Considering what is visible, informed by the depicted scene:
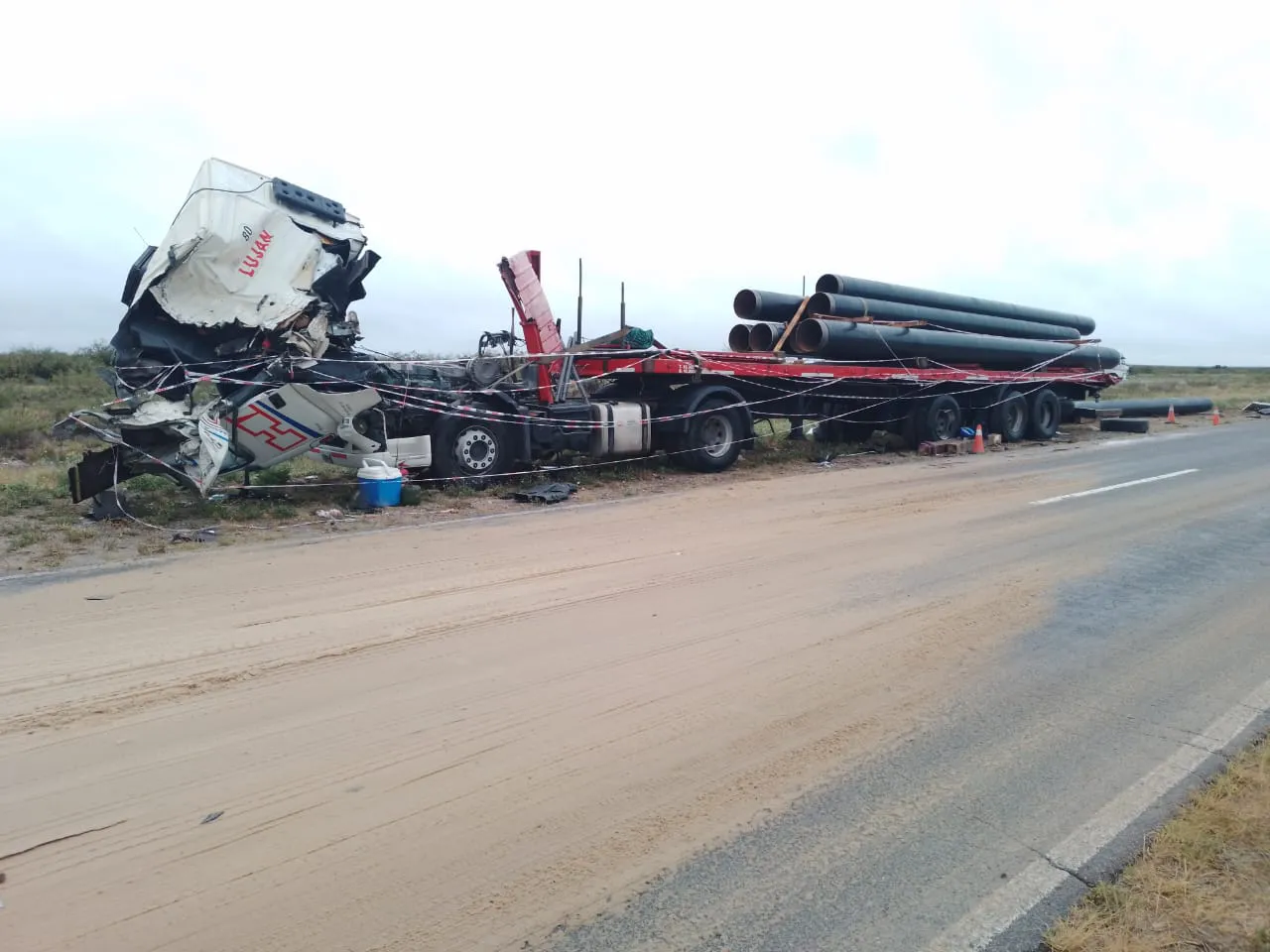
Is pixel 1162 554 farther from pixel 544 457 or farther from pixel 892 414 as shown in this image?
pixel 892 414

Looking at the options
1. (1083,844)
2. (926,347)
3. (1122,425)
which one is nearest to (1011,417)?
(926,347)

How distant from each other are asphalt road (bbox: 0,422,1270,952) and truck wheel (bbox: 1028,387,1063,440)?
1414cm

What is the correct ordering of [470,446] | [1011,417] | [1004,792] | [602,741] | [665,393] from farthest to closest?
[1011,417]
[665,393]
[470,446]
[602,741]
[1004,792]

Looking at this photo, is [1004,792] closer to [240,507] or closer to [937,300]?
[240,507]

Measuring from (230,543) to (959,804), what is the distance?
22.9 ft

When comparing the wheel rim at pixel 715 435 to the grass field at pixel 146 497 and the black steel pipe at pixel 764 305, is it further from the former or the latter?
the black steel pipe at pixel 764 305

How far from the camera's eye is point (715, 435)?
549 inches

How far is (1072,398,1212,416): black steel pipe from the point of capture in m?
23.8

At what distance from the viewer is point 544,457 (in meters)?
13.0

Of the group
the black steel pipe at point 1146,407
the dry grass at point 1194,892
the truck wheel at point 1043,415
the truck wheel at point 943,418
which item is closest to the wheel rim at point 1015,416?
the truck wheel at point 1043,415

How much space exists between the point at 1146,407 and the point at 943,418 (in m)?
12.4

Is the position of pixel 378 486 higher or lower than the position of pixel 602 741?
higher

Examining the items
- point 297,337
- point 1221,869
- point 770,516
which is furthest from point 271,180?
point 1221,869

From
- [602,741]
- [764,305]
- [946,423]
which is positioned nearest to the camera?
[602,741]
